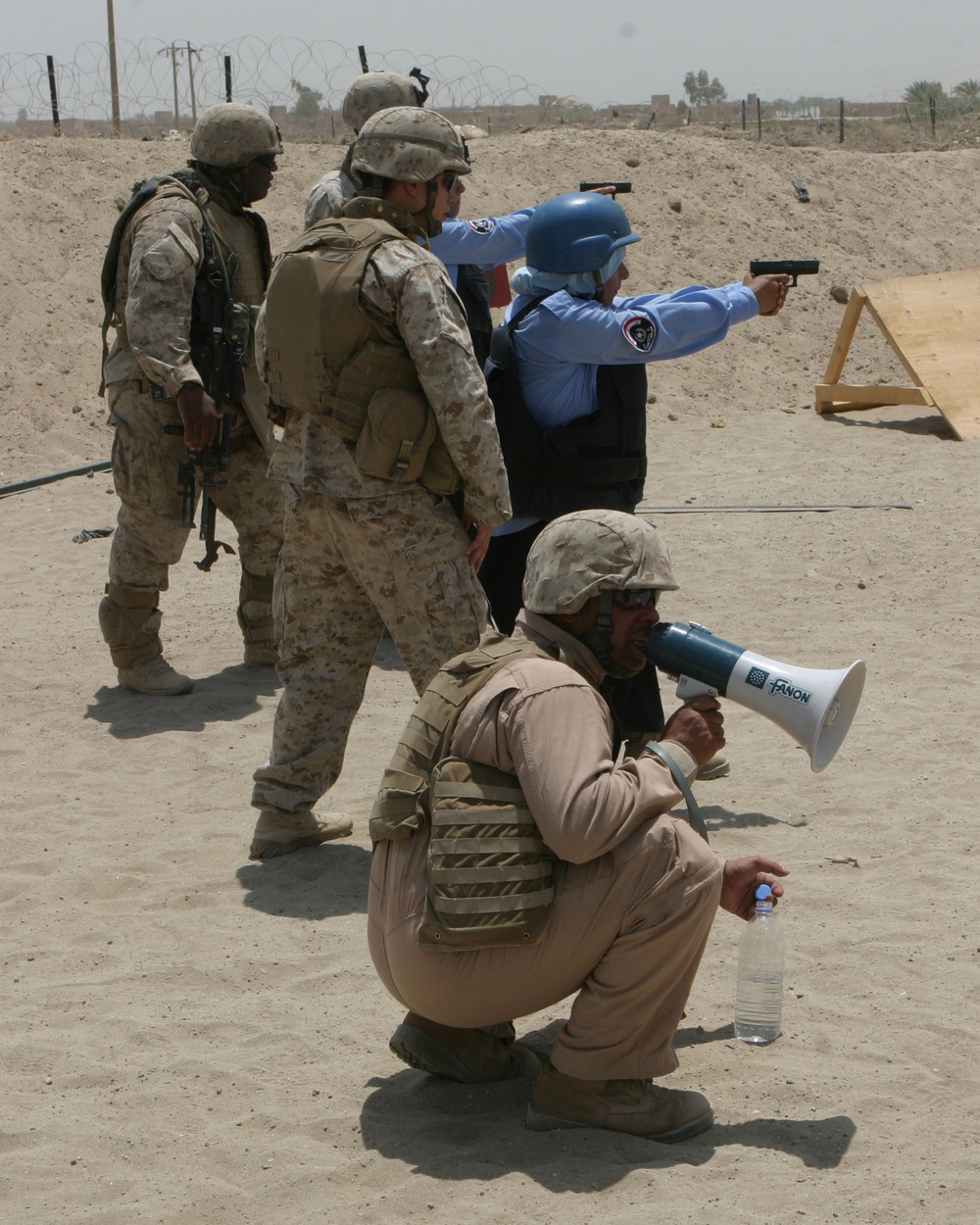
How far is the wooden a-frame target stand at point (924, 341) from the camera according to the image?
11.7 meters

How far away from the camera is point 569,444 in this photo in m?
4.57

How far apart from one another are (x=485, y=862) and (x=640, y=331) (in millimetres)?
2113

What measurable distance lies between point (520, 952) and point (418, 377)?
→ 1.73 meters

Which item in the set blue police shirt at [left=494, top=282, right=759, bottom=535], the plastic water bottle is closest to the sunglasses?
the plastic water bottle

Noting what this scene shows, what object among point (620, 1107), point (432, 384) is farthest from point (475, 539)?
point (620, 1107)

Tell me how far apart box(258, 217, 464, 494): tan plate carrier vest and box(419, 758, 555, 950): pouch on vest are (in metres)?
1.39

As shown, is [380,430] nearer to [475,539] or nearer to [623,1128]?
[475,539]

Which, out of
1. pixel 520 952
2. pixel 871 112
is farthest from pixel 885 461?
pixel 871 112

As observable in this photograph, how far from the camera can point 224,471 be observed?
6113mm

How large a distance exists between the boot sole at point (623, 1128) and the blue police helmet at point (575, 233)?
8.23ft

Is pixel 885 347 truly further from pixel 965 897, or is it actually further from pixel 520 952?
pixel 520 952

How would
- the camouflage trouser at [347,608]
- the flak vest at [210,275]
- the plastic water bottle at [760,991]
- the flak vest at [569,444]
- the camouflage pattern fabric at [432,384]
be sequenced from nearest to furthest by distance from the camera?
the plastic water bottle at [760,991]
the camouflage pattern fabric at [432,384]
the camouflage trouser at [347,608]
the flak vest at [569,444]
the flak vest at [210,275]

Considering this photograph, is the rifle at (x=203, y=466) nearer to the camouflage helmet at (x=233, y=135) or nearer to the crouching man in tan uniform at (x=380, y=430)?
the camouflage helmet at (x=233, y=135)

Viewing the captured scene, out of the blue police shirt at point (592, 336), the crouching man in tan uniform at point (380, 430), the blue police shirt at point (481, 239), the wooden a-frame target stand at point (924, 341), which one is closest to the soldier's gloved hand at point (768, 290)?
the blue police shirt at point (592, 336)
